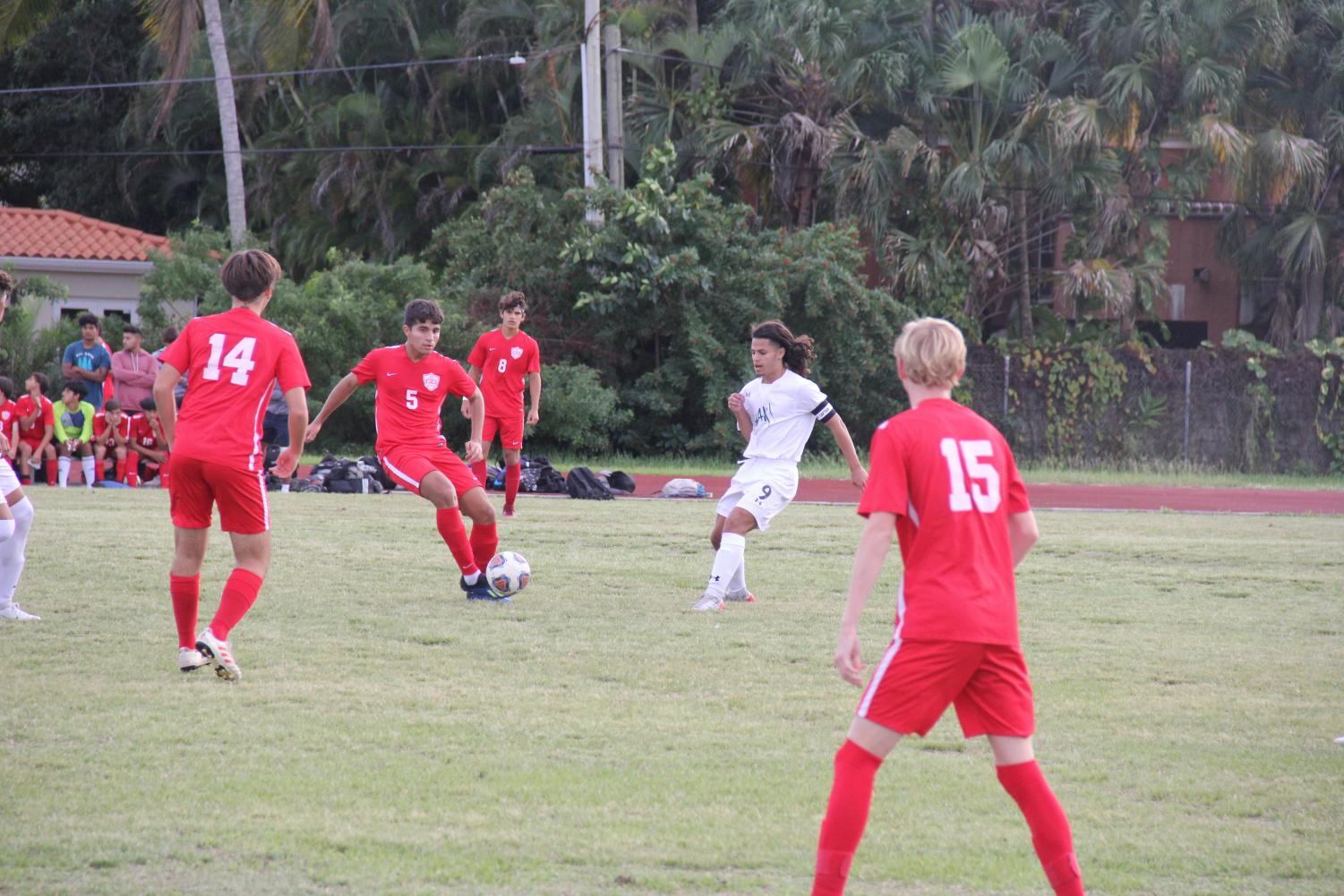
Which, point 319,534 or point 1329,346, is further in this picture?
point 1329,346

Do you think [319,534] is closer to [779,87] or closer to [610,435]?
[610,435]

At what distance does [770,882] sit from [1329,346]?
84.3 ft

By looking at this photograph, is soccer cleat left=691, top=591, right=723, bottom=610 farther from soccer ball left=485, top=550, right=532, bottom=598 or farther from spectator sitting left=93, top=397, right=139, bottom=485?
spectator sitting left=93, top=397, right=139, bottom=485

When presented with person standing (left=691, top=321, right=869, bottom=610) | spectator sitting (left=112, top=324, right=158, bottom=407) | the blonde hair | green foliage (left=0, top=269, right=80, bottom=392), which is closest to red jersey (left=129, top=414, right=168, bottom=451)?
spectator sitting (left=112, top=324, right=158, bottom=407)

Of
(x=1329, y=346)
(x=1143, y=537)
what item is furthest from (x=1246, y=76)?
(x=1143, y=537)

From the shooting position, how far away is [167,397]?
6914 mm

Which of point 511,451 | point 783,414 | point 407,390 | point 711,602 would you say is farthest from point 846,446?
point 511,451

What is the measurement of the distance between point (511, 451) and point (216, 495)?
8538 mm

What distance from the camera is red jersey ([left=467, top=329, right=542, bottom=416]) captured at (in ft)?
50.8

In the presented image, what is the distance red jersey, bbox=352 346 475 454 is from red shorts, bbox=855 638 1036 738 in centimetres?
611

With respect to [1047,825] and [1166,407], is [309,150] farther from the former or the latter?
[1047,825]

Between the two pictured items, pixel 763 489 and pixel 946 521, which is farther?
pixel 763 489

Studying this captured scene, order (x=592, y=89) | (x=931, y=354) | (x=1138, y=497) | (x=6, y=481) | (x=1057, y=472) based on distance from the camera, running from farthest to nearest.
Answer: (x=592, y=89) → (x=1057, y=472) → (x=1138, y=497) → (x=6, y=481) → (x=931, y=354)

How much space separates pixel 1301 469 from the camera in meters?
26.5
